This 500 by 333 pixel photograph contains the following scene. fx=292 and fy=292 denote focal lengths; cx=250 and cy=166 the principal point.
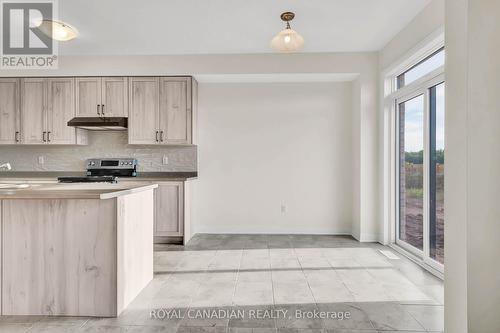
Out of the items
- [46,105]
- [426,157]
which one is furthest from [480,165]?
[46,105]

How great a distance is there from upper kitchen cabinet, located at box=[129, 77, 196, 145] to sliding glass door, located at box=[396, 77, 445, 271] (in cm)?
287

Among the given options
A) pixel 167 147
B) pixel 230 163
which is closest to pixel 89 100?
pixel 167 147

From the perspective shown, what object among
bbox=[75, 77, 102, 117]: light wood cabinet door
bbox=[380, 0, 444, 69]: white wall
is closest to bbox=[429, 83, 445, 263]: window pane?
bbox=[380, 0, 444, 69]: white wall

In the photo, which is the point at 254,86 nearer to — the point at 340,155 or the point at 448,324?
the point at 340,155

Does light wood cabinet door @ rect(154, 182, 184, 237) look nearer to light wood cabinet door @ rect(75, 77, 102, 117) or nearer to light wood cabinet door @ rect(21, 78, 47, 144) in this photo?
light wood cabinet door @ rect(75, 77, 102, 117)

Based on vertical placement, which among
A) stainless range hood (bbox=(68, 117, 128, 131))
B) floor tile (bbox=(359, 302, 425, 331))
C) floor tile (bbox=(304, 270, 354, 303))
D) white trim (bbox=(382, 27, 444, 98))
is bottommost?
floor tile (bbox=(304, 270, 354, 303))

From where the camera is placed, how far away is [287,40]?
2.93m

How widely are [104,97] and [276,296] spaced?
362cm

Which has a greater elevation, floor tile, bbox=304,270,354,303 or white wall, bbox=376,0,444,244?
white wall, bbox=376,0,444,244

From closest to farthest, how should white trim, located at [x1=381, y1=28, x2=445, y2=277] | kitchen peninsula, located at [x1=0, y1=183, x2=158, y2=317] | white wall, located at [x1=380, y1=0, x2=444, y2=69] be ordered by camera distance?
kitchen peninsula, located at [x1=0, y1=183, x2=158, y2=317] → white wall, located at [x1=380, y1=0, x2=444, y2=69] → white trim, located at [x1=381, y1=28, x2=445, y2=277]

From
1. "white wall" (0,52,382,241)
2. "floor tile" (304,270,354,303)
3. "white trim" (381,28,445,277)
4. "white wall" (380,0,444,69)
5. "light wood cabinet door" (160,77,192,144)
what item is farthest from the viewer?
"light wood cabinet door" (160,77,192,144)

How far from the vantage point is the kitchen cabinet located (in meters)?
4.24

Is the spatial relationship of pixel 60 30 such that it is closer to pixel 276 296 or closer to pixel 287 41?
pixel 287 41

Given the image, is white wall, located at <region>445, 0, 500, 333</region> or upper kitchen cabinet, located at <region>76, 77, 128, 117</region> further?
upper kitchen cabinet, located at <region>76, 77, 128, 117</region>
